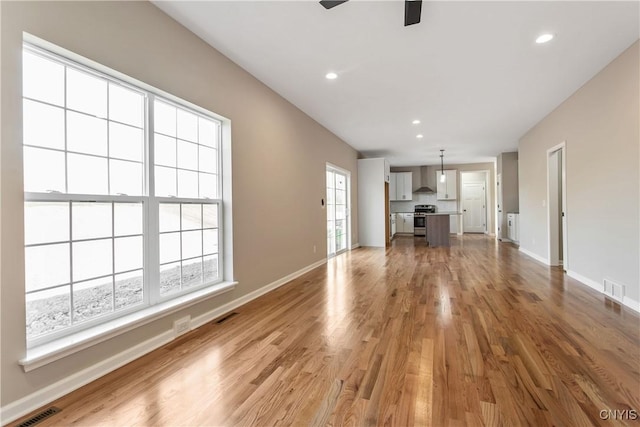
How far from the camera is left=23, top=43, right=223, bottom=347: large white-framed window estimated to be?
1.74m

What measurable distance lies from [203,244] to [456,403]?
2.48 meters

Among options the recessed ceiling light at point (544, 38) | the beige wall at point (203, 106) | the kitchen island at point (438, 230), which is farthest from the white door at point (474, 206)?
the recessed ceiling light at point (544, 38)

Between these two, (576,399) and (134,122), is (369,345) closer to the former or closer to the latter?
(576,399)

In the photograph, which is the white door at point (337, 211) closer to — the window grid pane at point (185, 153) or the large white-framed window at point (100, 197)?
the window grid pane at point (185, 153)

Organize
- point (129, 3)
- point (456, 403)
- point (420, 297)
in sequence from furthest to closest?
1. point (420, 297)
2. point (129, 3)
3. point (456, 403)

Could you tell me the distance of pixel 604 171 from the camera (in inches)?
137

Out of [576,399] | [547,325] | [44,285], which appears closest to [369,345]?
[576,399]

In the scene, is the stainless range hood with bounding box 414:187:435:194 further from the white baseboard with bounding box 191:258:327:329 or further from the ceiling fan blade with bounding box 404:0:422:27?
the ceiling fan blade with bounding box 404:0:422:27

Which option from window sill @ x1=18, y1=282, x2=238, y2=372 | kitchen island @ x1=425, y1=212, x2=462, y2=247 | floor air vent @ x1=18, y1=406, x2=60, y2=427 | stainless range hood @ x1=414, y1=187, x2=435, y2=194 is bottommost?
floor air vent @ x1=18, y1=406, x2=60, y2=427

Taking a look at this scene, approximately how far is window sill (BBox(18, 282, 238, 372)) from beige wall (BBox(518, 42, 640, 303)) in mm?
4347

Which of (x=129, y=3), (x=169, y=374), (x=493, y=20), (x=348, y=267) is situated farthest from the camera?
(x=348, y=267)

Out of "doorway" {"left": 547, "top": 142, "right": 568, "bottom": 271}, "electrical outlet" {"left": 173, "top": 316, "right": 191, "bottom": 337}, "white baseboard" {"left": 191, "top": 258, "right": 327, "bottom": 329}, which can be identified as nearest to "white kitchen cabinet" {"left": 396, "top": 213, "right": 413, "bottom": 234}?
"doorway" {"left": 547, "top": 142, "right": 568, "bottom": 271}

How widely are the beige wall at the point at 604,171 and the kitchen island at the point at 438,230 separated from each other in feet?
11.5

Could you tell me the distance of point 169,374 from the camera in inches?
75.8
